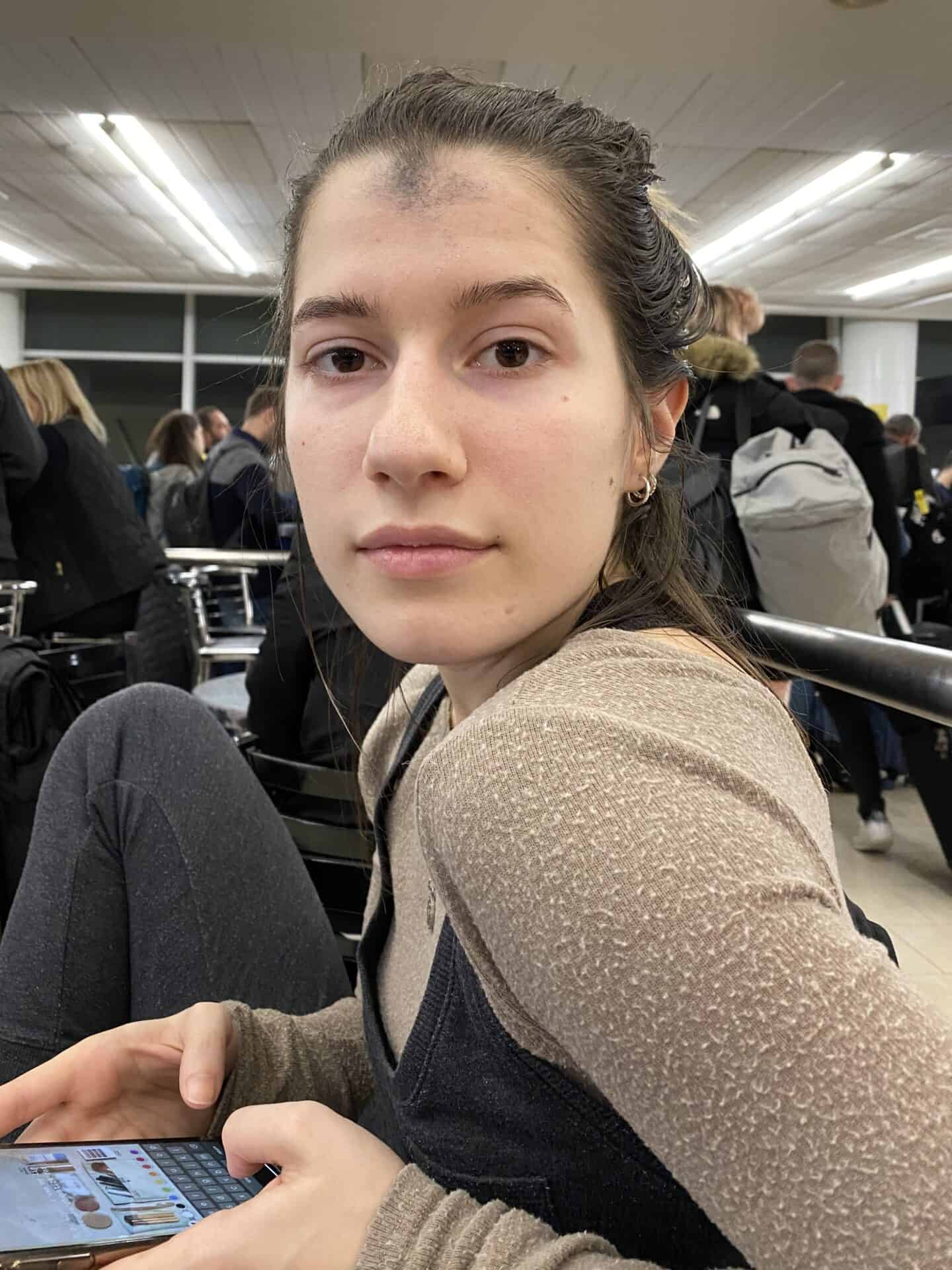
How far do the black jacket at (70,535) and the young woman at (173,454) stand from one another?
298 cm

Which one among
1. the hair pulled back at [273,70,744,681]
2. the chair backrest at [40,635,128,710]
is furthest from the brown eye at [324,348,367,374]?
the chair backrest at [40,635,128,710]

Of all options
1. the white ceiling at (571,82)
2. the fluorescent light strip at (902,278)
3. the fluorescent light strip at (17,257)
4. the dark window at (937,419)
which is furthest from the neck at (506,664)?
the fluorescent light strip at (17,257)

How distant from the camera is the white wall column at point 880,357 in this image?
12148 mm

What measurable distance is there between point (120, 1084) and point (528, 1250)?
0.42 meters

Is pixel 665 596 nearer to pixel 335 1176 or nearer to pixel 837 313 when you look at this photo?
pixel 335 1176

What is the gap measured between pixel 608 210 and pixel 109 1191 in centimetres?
71

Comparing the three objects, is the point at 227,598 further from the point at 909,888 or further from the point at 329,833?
the point at 909,888

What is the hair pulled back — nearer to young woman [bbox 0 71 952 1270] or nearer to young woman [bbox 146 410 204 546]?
young woman [bbox 0 71 952 1270]

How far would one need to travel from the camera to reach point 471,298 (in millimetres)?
627

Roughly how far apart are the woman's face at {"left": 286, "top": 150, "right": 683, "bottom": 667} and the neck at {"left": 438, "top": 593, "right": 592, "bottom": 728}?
32 mm

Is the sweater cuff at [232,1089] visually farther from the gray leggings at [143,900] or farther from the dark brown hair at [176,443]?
the dark brown hair at [176,443]

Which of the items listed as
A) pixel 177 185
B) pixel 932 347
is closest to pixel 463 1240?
pixel 177 185

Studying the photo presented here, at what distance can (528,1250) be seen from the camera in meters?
0.54

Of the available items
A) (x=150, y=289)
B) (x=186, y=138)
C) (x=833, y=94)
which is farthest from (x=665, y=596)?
(x=150, y=289)
